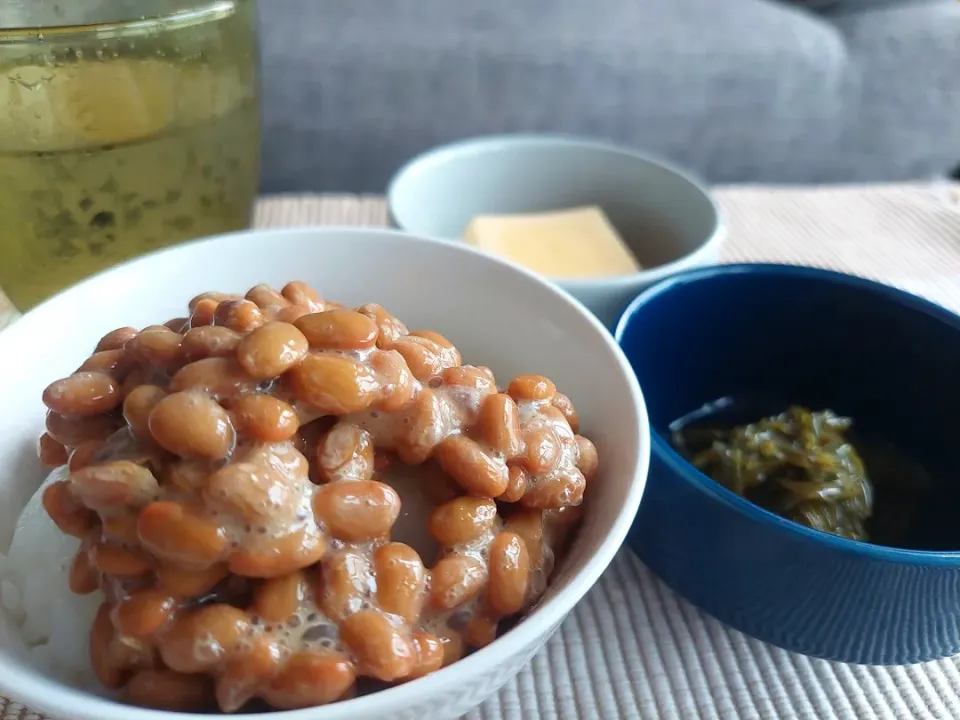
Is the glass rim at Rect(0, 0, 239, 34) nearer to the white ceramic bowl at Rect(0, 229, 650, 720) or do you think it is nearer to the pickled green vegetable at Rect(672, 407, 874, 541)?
the white ceramic bowl at Rect(0, 229, 650, 720)

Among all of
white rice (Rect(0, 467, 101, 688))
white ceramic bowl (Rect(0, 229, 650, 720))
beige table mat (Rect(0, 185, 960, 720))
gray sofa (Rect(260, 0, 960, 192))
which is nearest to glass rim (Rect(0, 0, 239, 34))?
white ceramic bowl (Rect(0, 229, 650, 720))

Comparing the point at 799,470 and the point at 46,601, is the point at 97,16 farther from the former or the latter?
the point at 799,470

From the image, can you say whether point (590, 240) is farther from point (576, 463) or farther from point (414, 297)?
point (576, 463)

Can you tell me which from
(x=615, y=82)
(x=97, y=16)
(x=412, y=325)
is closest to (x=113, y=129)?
(x=97, y=16)

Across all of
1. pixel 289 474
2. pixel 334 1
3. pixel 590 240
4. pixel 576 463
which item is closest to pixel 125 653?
pixel 289 474

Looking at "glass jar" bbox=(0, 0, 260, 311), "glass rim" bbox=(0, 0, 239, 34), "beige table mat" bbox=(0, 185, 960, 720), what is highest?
"glass rim" bbox=(0, 0, 239, 34)

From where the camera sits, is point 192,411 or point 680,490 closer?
point 192,411

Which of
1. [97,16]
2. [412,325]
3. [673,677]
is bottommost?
[673,677]
